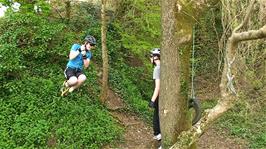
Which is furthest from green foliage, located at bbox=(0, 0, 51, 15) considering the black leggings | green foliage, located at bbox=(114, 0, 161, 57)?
the black leggings

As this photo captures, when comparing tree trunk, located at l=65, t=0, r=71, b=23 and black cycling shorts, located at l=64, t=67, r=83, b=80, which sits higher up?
tree trunk, located at l=65, t=0, r=71, b=23

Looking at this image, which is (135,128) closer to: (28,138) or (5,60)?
(28,138)

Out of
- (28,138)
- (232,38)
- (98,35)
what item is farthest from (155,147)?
(98,35)

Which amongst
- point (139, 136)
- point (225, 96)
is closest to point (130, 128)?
point (139, 136)

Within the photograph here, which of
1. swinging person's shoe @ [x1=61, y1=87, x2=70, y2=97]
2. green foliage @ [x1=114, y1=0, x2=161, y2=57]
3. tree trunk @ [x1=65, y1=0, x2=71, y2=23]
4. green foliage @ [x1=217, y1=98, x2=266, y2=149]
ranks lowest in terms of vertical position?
green foliage @ [x1=217, y1=98, x2=266, y2=149]

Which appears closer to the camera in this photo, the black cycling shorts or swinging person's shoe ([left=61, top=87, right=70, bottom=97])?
the black cycling shorts

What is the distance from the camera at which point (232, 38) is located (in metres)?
6.27

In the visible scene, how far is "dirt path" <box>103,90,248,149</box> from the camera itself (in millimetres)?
8984

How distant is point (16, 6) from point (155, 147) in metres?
5.38

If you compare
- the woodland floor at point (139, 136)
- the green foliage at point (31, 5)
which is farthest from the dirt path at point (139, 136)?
the green foliage at point (31, 5)

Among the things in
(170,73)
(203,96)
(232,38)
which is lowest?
(203,96)

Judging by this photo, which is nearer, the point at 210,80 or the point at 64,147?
the point at 64,147

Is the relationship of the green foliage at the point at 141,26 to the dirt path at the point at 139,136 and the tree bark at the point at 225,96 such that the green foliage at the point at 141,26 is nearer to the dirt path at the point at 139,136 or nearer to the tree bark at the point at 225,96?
the dirt path at the point at 139,136

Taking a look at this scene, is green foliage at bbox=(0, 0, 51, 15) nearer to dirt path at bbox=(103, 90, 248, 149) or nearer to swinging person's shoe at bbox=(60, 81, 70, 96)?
swinging person's shoe at bbox=(60, 81, 70, 96)
